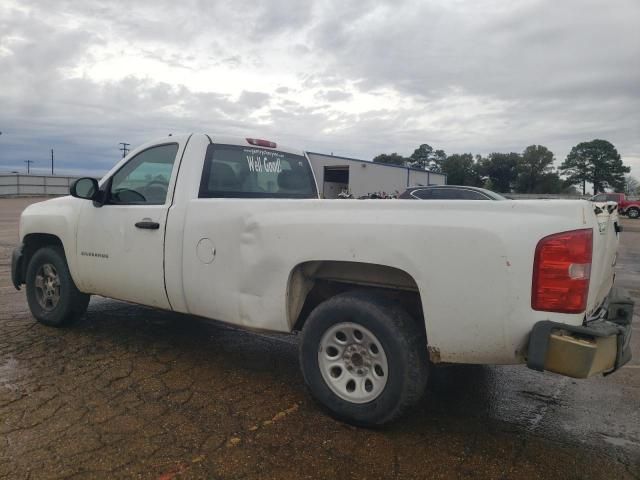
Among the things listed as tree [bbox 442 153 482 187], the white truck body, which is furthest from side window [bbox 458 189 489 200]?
tree [bbox 442 153 482 187]

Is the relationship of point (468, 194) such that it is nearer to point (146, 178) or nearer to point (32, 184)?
point (146, 178)

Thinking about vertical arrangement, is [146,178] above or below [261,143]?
below

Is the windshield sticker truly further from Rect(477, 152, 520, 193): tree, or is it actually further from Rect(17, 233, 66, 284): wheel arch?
Rect(477, 152, 520, 193): tree

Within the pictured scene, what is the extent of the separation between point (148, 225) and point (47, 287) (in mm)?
1845

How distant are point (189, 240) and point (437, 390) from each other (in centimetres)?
220

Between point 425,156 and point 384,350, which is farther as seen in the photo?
point 425,156

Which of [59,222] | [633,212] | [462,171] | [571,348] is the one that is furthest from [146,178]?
[462,171]

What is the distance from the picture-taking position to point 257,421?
3.11m

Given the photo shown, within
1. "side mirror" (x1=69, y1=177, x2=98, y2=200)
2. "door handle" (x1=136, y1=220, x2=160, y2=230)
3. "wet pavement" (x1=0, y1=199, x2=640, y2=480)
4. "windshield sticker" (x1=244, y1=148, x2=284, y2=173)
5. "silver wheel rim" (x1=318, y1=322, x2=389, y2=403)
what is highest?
"windshield sticker" (x1=244, y1=148, x2=284, y2=173)

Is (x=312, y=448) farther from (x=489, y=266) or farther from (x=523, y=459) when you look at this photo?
(x=489, y=266)

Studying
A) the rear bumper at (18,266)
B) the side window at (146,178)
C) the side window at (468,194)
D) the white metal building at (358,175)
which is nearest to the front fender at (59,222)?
the rear bumper at (18,266)

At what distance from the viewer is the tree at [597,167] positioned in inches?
3415

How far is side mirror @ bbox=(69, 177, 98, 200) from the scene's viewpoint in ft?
14.5

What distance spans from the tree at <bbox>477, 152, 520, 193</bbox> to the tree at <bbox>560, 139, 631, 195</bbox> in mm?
18198
